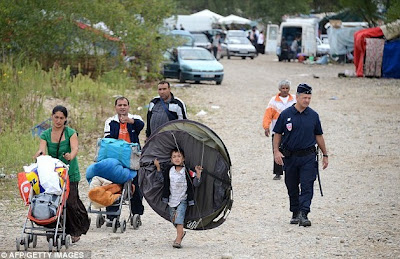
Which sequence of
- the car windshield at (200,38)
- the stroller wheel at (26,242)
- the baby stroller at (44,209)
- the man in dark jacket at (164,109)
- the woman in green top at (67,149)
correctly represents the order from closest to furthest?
1. the baby stroller at (44,209)
2. the stroller wheel at (26,242)
3. the woman in green top at (67,149)
4. the man in dark jacket at (164,109)
5. the car windshield at (200,38)

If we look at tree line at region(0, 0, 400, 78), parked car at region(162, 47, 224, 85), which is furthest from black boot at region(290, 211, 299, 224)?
parked car at region(162, 47, 224, 85)

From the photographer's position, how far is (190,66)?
33.9 m

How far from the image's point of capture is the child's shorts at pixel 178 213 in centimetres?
962

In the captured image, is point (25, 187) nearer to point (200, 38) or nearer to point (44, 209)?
point (44, 209)

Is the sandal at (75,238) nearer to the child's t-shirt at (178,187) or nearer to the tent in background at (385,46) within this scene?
the child's t-shirt at (178,187)

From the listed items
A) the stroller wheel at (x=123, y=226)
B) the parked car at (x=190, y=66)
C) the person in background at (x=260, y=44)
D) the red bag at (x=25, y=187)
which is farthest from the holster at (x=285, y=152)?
the person in background at (x=260, y=44)

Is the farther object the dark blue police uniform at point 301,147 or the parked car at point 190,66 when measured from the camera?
the parked car at point 190,66

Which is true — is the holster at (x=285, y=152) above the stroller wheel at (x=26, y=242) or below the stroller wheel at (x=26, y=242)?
above

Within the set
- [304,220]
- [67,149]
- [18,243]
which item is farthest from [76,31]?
[18,243]

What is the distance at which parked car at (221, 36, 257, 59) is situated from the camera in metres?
57.7

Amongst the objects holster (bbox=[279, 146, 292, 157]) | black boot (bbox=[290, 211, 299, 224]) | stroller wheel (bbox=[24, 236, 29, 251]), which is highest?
holster (bbox=[279, 146, 292, 157])

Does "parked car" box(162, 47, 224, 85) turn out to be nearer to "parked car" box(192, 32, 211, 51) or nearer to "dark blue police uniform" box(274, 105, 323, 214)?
"parked car" box(192, 32, 211, 51)

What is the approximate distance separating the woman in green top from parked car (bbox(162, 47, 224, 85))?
2439cm

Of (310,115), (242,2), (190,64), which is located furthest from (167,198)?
(242,2)
